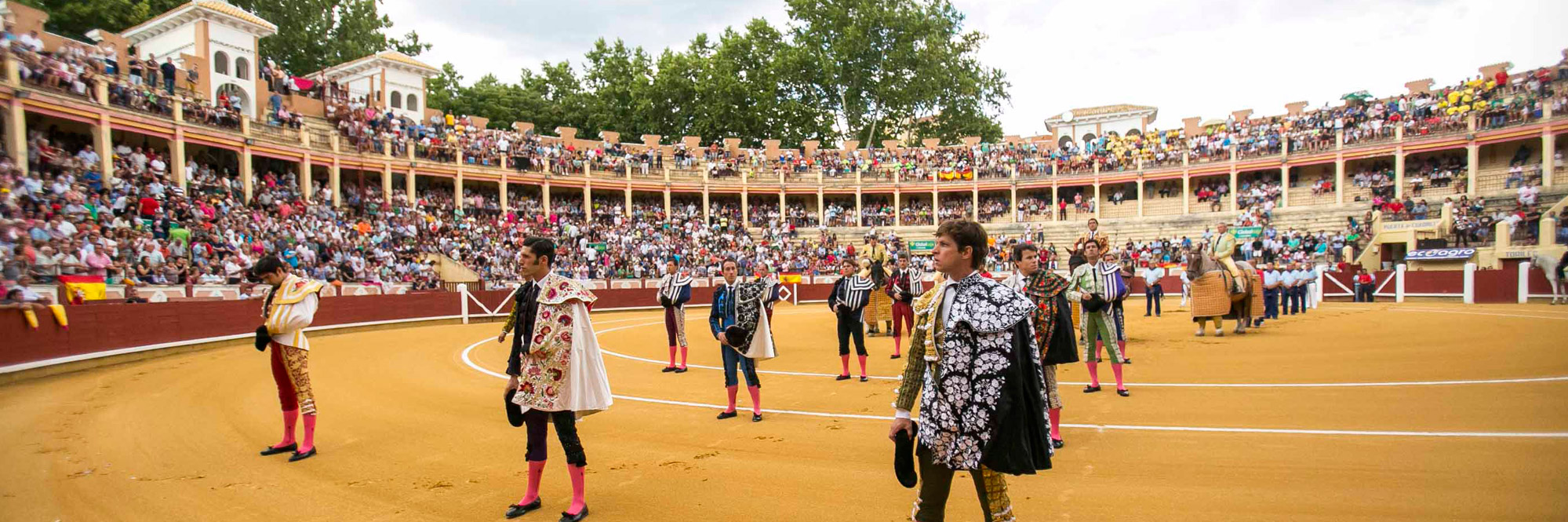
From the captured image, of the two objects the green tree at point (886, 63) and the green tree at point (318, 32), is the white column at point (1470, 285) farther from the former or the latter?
the green tree at point (318, 32)

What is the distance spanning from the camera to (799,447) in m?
6.48

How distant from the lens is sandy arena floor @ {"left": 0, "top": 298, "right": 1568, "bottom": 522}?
484cm

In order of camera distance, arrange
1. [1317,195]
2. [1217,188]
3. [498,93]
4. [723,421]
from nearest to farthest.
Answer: [723,421]
[1317,195]
[1217,188]
[498,93]

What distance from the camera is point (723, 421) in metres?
7.69

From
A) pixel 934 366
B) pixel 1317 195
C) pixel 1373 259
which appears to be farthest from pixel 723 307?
pixel 1317 195

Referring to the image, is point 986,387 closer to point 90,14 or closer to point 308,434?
point 308,434

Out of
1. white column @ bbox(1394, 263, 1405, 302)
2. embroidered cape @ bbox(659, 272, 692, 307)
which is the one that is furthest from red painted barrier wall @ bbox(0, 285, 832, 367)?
white column @ bbox(1394, 263, 1405, 302)

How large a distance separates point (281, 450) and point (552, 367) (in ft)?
11.3

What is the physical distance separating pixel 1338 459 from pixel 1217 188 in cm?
3958

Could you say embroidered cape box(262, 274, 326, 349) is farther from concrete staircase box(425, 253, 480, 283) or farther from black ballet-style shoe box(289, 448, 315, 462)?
concrete staircase box(425, 253, 480, 283)

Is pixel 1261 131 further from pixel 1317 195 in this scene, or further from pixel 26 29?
pixel 26 29

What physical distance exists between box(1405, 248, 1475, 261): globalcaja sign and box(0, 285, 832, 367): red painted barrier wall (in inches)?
1192

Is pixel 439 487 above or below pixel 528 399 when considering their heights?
below

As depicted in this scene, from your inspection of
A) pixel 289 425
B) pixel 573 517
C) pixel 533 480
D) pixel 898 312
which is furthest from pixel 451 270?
pixel 573 517
